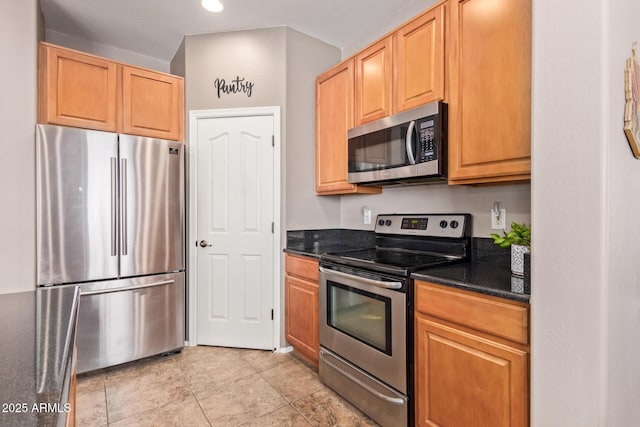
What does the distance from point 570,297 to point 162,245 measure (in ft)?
8.62

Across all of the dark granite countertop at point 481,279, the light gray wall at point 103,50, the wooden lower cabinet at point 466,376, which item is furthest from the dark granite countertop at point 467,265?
the light gray wall at point 103,50

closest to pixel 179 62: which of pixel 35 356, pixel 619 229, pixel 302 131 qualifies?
pixel 302 131

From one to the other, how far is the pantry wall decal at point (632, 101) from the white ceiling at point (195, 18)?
170 cm

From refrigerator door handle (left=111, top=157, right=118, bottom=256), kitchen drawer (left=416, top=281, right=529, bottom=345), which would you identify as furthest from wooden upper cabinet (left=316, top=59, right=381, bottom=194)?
refrigerator door handle (left=111, top=157, right=118, bottom=256)

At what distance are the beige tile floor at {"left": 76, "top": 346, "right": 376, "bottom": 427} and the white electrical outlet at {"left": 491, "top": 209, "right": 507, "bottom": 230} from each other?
1343 mm

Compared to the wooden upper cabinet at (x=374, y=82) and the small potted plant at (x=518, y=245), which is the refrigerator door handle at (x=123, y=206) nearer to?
the wooden upper cabinet at (x=374, y=82)

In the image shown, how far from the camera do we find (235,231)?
9.53 feet

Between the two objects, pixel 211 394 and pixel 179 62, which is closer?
pixel 211 394

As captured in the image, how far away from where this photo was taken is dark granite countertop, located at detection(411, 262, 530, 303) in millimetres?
1307

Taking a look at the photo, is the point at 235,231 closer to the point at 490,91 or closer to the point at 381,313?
the point at 381,313

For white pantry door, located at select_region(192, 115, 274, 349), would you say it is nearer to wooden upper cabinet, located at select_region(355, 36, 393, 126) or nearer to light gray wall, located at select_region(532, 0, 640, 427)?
wooden upper cabinet, located at select_region(355, 36, 393, 126)

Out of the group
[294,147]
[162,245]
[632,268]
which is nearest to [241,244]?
[162,245]

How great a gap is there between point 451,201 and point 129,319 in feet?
8.31

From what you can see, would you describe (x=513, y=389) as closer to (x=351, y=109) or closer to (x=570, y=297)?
(x=570, y=297)
